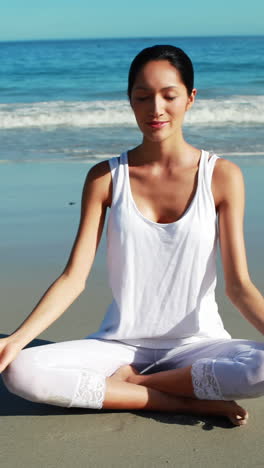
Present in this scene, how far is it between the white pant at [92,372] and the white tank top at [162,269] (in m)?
0.12

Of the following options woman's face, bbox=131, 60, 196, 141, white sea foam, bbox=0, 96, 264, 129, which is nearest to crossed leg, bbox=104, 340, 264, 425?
woman's face, bbox=131, 60, 196, 141

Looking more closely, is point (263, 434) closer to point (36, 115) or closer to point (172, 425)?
point (172, 425)

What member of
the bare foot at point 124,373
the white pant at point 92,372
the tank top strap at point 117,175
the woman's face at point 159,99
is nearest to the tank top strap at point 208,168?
the woman's face at point 159,99

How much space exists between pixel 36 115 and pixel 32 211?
738cm

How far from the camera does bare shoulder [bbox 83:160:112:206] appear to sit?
2.76 metres

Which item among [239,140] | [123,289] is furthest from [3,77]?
[123,289]

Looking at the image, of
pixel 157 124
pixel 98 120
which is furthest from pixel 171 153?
pixel 98 120

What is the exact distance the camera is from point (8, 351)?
2529 millimetres

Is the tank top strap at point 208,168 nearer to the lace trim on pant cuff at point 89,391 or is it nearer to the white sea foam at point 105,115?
the lace trim on pant cuff at point 89,391

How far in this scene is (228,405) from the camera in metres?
2.62

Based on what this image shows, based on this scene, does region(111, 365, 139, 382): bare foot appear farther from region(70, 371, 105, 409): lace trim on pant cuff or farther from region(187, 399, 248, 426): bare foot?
region(187, 399, 248, 426): bare foot

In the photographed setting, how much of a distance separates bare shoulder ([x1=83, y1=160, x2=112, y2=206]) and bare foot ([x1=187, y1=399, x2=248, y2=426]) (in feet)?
Result: 2.68

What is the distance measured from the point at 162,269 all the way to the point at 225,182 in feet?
1.29

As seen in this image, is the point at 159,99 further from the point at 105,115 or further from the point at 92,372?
the point at 105,115
